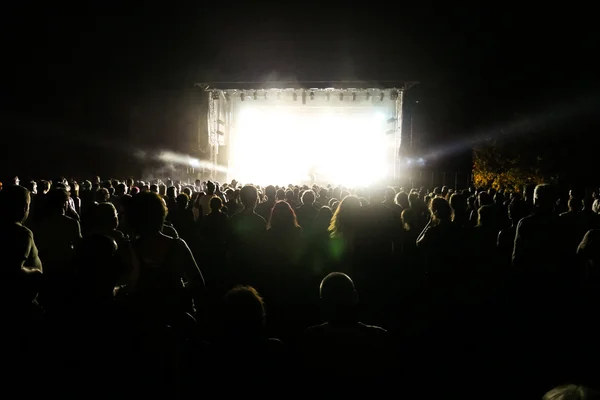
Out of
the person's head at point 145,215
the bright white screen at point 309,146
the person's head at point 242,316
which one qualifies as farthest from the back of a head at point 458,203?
the bright white screen at point 309,146

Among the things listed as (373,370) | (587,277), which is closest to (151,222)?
(373,370)

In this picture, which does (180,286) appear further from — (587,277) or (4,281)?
(587,277)

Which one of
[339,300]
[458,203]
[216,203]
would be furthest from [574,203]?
[339,300]

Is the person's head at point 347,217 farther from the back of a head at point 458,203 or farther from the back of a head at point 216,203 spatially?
the back of a head at point 216,203

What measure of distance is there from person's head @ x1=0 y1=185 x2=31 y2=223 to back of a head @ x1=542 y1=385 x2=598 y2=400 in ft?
11.0

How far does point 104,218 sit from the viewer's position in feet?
12.8

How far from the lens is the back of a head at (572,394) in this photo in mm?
1010

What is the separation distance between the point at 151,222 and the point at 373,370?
1.70 m

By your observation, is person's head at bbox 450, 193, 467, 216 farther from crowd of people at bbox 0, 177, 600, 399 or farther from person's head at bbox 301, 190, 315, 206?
person's head at bbox 301, 190, 315, 206

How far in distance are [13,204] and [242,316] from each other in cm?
218

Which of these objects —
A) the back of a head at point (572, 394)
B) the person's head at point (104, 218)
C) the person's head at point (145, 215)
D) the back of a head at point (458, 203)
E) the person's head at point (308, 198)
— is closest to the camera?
the back of a head at point (572, 394)

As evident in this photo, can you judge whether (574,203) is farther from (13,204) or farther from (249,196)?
(13,204)

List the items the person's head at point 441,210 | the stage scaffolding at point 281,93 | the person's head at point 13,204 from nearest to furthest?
the person's head at point 13,204 → the person's head at point 441,210 → the stage scaffolding at point 281,93

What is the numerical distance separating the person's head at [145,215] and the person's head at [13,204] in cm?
88
